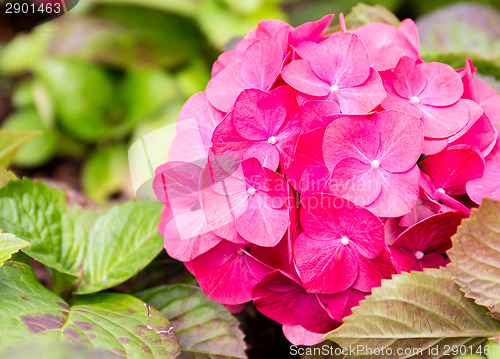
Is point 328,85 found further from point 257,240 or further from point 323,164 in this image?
point 257,240

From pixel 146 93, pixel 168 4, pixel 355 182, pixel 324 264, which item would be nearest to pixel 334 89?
pixel 355 182

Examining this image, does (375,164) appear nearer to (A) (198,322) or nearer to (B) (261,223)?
(B) (261,223)

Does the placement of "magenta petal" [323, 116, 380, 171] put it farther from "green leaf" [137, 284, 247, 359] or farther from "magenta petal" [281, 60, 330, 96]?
"green leaf" [137, 284, 247, 359]

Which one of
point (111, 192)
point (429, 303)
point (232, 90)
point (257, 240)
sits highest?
point (232, 90)

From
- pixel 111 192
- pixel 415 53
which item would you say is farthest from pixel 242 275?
pixel 111 192

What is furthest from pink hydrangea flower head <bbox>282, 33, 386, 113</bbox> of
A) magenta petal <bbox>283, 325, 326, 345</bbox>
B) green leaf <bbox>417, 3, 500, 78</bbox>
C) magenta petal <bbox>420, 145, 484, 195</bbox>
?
green leaf <bbox>417, 3, 500, 78</bbox>

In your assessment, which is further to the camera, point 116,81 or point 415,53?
point 116,81

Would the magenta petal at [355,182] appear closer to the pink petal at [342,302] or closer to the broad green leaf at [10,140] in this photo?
the pink petal at [342,302]
